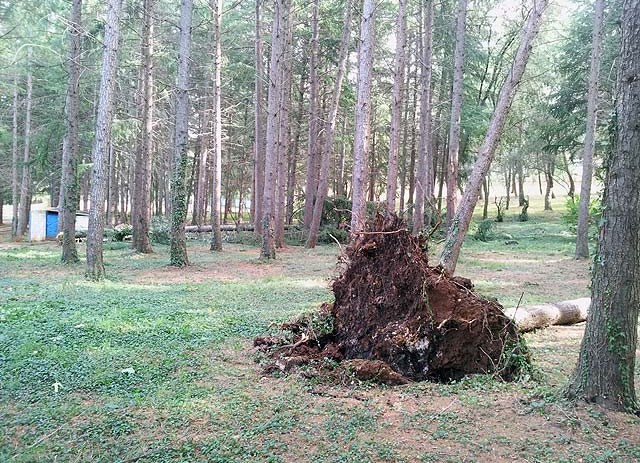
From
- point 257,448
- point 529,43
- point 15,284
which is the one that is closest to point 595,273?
point 257,448

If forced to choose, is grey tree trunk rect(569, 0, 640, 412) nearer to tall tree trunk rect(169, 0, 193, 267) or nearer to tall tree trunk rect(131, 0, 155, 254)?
tall tree trunk rect(169, 0, 193, 267)

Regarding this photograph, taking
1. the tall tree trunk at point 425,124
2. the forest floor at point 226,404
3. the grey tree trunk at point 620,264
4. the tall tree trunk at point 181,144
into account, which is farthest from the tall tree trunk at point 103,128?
the tall tree trunk at point 425,124

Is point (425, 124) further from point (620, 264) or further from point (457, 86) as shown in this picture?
point (620, 264)

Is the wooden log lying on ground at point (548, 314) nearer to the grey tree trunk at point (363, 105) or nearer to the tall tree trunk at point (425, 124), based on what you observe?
the grey tree trunk at point (363, 105)

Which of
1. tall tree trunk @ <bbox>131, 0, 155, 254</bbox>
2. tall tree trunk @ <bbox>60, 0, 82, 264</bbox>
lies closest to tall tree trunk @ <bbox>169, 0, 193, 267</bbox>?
tall tree trunk @ <bbox>60, 0, 82, 264</bbox>

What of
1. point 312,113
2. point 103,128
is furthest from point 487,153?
point 312,113

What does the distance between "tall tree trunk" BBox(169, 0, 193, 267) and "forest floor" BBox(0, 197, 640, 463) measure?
5439 millimetres

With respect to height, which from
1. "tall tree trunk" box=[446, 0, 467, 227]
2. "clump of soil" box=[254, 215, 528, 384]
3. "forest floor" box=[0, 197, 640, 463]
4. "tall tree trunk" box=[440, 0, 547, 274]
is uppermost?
"tall tree trunk" box=[446, 0, 467, 227]

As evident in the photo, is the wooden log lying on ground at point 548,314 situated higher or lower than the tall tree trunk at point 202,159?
lower

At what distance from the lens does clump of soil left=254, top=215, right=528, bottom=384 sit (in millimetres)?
5480

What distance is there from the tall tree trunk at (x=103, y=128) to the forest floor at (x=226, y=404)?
2692 mm

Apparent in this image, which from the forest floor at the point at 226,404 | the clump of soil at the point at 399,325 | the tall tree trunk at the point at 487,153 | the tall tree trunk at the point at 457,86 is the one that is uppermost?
the tall tree trunk at the point at 457,86

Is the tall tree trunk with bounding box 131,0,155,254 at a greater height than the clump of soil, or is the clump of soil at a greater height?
the tall tree trunk with bounding box 131,0,155,254

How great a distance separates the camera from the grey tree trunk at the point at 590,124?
1591cm
